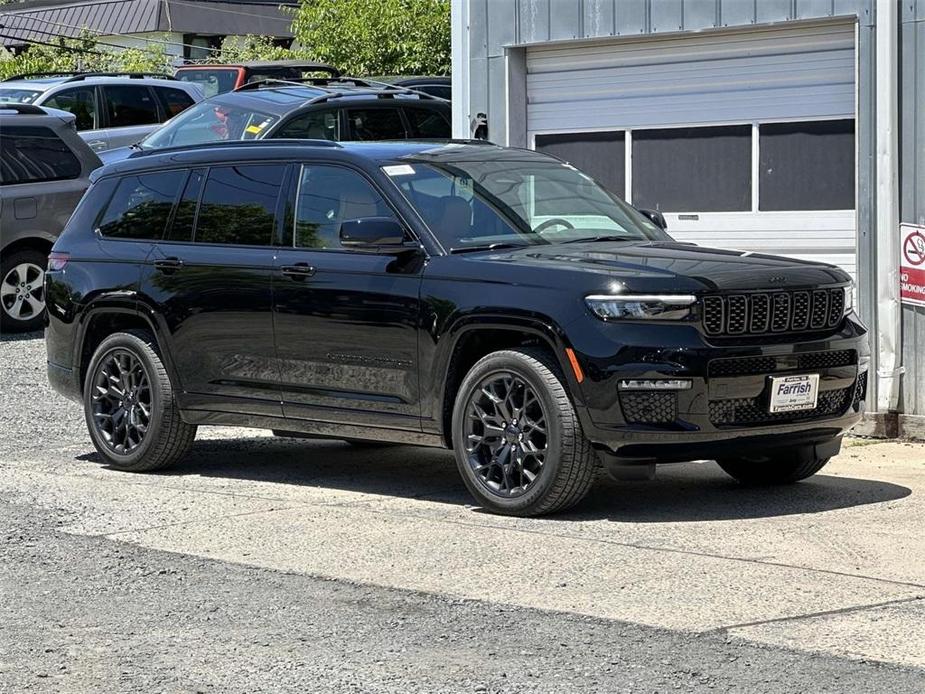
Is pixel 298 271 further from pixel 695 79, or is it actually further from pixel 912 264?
pixel 695 79

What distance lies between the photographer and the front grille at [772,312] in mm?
8289

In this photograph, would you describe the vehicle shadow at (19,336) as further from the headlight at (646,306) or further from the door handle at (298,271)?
the headlight at (646,306)

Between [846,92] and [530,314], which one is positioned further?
[846,92]

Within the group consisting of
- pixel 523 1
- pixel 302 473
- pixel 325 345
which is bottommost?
pixel 302 473

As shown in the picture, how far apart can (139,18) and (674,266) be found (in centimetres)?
5370

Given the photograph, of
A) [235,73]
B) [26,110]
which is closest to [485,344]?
[26,110]

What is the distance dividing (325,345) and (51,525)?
1.69 meters

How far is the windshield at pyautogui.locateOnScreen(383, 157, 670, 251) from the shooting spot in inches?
361

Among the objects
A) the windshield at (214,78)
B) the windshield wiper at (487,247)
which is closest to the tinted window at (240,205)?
the windshield wiper at (487,247)

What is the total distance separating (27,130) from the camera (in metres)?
17.7

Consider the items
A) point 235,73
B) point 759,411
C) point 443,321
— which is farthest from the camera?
point 235,73

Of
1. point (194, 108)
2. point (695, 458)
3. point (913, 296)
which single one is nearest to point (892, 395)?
point (913, 296)

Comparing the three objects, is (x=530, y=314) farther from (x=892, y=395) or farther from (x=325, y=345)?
(x=892, y=395)

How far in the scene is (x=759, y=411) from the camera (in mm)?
8438
